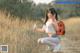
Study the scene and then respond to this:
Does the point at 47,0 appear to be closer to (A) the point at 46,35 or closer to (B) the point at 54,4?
(B) the point at 54,4

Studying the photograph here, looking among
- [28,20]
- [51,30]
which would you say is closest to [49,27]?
[51,30]

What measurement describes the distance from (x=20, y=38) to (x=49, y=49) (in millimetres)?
285

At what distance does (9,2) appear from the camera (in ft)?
6.45

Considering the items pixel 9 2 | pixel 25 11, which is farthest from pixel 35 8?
pixel 9 2

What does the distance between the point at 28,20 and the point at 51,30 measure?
9.1 inches

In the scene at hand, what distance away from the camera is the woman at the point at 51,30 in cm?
194

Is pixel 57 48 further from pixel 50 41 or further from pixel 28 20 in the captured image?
pixel 28 20

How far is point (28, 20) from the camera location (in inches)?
77.1

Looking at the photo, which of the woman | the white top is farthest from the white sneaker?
the white top

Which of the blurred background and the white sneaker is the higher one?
the blurred background

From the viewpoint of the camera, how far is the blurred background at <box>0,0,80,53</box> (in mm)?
1933

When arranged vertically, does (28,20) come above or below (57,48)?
above

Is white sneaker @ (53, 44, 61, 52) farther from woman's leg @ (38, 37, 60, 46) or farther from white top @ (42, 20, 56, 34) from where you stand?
white top @ (42, 20, 56, 34)

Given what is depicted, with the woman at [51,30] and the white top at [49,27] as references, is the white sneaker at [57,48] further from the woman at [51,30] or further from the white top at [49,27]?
the white top at [49,27]
